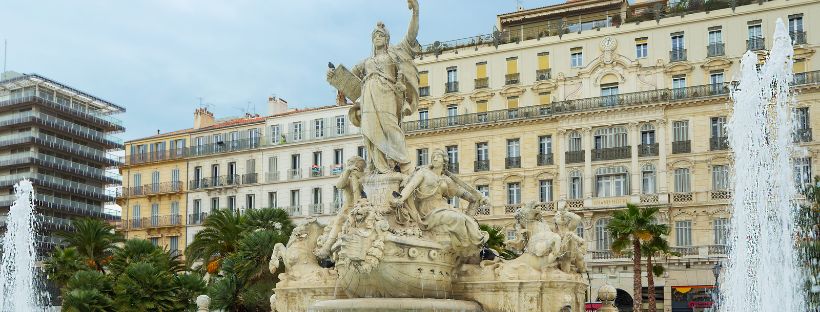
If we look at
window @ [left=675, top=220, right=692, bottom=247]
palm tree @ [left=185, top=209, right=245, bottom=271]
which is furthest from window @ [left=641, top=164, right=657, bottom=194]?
palm tree @ [left=185, top=209, right=245, bottom=271]

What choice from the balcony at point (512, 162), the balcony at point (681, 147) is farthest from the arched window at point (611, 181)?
the balcony at point (512, 162)

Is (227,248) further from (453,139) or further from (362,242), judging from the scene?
(362,242)

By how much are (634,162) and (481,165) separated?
9181 mm

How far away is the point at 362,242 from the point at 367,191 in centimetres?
248

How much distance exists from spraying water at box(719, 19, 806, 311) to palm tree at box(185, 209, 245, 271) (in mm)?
23204

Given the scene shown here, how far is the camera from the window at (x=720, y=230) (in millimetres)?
54062

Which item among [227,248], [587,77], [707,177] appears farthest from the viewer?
[587,77]

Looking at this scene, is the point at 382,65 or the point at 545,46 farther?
the point at 545,46

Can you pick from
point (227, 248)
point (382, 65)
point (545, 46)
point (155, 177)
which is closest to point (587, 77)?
point (545, 46)

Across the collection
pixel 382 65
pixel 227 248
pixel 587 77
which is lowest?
pixel 227 248

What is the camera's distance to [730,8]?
56844 mm

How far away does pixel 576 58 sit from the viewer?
60.2 m

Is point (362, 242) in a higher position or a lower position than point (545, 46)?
lower

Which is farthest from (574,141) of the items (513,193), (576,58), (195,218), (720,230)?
(195,218)
